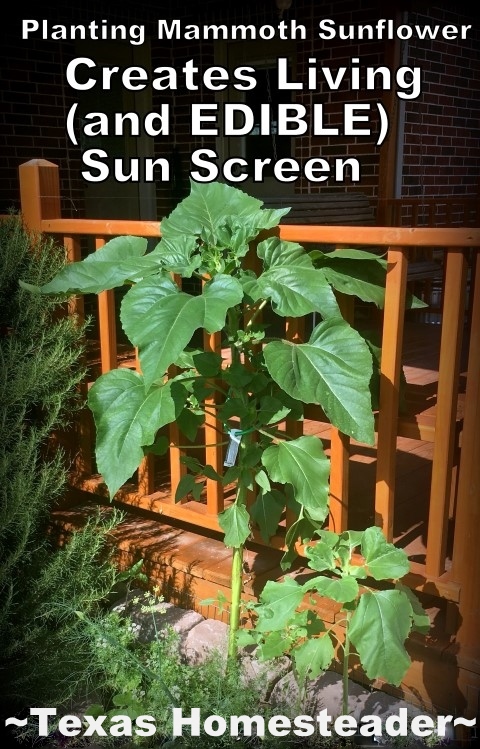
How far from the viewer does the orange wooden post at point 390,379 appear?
203cm

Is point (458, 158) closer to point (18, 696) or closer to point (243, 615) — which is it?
point (243, 615)

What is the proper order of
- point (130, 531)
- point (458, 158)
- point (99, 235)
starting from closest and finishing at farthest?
1. point (99, 235)
2. point (130, 531)
3. point (458, 158)

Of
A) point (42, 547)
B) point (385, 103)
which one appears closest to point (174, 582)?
point (42, 547)

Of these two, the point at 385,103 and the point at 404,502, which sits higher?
the point at 385,103

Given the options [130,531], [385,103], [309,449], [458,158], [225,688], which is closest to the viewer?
[309,449]

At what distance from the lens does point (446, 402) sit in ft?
6.64

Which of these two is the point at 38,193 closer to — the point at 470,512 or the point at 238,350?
the point at 238,350

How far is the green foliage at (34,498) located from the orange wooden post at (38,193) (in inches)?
4.5

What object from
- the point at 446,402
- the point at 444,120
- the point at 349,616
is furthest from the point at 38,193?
the point at 444,120

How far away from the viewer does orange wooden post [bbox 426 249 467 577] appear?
76.5 inches

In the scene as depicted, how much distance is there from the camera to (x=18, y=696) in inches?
85.9

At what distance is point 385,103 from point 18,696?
5175 mm

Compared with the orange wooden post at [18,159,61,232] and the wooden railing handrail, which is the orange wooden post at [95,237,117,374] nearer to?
the wooden railing handrail

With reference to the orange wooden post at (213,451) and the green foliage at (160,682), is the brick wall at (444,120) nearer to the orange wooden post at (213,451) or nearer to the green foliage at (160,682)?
the orange wooden post at (213,451)
